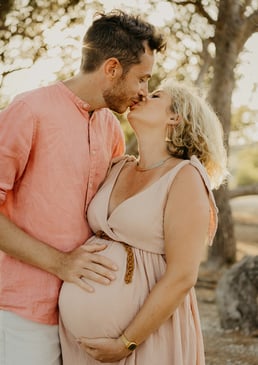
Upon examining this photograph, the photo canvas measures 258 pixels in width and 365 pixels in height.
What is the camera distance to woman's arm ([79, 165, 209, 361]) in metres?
2.65

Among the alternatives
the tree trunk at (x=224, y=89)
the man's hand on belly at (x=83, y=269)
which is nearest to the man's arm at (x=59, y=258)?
the man's hand on belly at (x=83, y=269)

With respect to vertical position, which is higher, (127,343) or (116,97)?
(116,97)

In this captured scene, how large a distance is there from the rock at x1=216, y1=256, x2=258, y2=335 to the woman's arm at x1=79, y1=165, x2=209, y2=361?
4166 mm

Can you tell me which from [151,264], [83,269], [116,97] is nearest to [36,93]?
[116,97]

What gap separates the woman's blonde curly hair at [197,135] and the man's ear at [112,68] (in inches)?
11.8

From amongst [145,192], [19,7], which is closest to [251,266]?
[19,7]

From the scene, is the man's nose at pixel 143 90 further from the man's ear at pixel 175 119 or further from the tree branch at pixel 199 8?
the tree branch at pixel 199 8

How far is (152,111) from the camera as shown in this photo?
9.96 feet

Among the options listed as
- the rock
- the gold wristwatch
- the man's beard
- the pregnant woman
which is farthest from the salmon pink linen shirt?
the rock

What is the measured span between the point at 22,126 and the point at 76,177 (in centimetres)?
32

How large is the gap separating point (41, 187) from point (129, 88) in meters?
0.62

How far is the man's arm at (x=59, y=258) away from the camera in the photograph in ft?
8.74

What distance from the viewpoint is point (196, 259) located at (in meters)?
2.69

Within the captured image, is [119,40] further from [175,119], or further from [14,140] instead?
[14,140]
